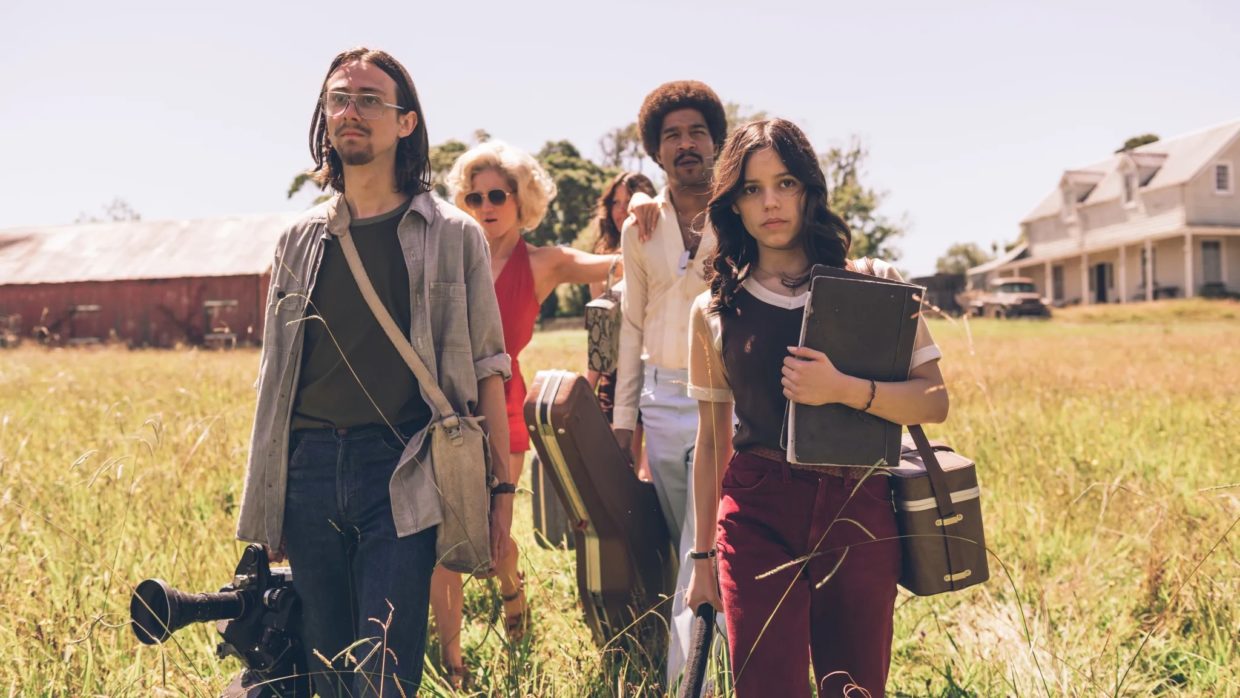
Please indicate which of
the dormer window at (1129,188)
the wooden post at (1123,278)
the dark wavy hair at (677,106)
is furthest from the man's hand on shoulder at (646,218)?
the dormer window at (1129,188)

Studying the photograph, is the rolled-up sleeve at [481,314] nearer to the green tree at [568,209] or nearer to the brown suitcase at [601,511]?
the brown suitcase at [601,511]

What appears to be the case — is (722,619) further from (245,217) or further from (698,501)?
(245,217)

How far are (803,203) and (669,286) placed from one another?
1.24 metres

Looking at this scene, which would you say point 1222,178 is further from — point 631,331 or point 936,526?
point 936,526

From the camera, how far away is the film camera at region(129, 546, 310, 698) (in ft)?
7.39

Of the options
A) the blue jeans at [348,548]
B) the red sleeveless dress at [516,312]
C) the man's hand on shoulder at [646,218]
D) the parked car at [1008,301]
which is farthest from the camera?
the parked car at [1008,301]

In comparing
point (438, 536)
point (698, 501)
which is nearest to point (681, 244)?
point (698, 501)

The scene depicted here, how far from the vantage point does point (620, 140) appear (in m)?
54.0

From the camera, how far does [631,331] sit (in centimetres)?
369

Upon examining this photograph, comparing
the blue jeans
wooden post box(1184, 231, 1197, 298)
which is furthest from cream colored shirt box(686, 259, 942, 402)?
wooden post box(1184, 231, 1197, 298)

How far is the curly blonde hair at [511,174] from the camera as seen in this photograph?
12.4 feet

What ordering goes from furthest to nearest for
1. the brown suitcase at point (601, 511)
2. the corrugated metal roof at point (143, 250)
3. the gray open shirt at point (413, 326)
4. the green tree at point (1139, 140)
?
the green tree at point (1139, 140) → the corrugated metal roof at point (143, 250) → the brown suitcase at point (601, 511) → the gray open shirt at point (413, 326)

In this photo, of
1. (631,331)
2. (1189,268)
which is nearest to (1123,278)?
(1189,268)

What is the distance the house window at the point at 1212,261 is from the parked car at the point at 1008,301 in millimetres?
5734
